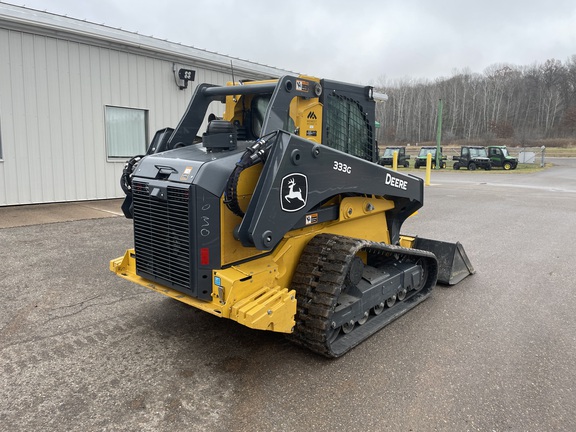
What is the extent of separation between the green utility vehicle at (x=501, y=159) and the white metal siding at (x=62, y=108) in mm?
26653

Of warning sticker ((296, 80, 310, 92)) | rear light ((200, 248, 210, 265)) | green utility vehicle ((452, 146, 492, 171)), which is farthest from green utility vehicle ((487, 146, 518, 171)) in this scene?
rear light ((200, 248, 210, 265))

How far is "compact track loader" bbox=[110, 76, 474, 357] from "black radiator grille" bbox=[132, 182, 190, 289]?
0.01 m

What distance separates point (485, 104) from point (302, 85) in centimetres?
9391

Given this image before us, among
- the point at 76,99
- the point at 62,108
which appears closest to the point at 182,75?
the point at 76,99

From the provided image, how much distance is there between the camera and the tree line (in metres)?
84.8

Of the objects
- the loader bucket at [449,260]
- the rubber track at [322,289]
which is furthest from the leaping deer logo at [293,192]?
the loader bucket at [449,260]

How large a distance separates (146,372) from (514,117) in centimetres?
9592

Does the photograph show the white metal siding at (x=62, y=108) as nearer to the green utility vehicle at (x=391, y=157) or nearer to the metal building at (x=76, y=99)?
the metal building at (x=76, y=99)

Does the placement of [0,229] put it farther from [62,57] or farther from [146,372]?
[146,372]

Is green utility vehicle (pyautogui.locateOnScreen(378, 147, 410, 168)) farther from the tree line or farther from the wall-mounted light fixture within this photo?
the tree line

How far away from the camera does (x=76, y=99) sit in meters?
10.9

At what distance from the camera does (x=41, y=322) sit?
176 inches

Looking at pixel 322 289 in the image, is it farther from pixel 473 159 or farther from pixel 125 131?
pixel 473 159

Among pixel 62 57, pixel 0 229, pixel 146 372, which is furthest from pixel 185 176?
pixel 62 57
